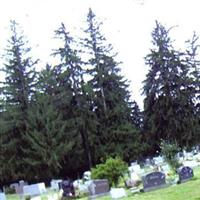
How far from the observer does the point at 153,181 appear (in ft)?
60.7

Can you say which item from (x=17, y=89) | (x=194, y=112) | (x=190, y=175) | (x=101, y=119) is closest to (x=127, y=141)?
(x=101, y=119)

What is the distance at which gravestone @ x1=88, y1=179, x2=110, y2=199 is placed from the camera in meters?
19.3

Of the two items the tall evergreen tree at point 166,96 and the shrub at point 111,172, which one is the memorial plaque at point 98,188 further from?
the tall evergreen tree at point 166,96

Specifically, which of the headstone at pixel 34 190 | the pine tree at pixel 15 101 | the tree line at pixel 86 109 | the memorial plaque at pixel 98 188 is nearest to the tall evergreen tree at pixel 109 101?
the tree line at pixel 86 109

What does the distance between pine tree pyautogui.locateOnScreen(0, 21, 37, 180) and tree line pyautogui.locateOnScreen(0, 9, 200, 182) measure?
0.24 feet

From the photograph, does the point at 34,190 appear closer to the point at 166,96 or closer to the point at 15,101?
the point at 15,101

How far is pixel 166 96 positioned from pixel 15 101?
1244 cm

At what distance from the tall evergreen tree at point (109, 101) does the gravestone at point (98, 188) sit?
1742 centimetres

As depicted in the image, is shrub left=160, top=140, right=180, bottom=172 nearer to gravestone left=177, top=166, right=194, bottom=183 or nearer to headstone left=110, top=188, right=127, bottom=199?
gravestone left=177, top=166, right=194, bottom=183

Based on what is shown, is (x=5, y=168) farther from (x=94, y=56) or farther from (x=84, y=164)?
(x=94, y=56)

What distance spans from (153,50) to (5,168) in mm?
16090

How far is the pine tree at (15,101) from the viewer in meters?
35.9

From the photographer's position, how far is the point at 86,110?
38.4m

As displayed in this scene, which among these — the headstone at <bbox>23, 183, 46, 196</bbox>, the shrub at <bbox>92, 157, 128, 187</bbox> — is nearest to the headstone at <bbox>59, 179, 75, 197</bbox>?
the shrub at <bbox>92, 157, 128, 187</bbox>
